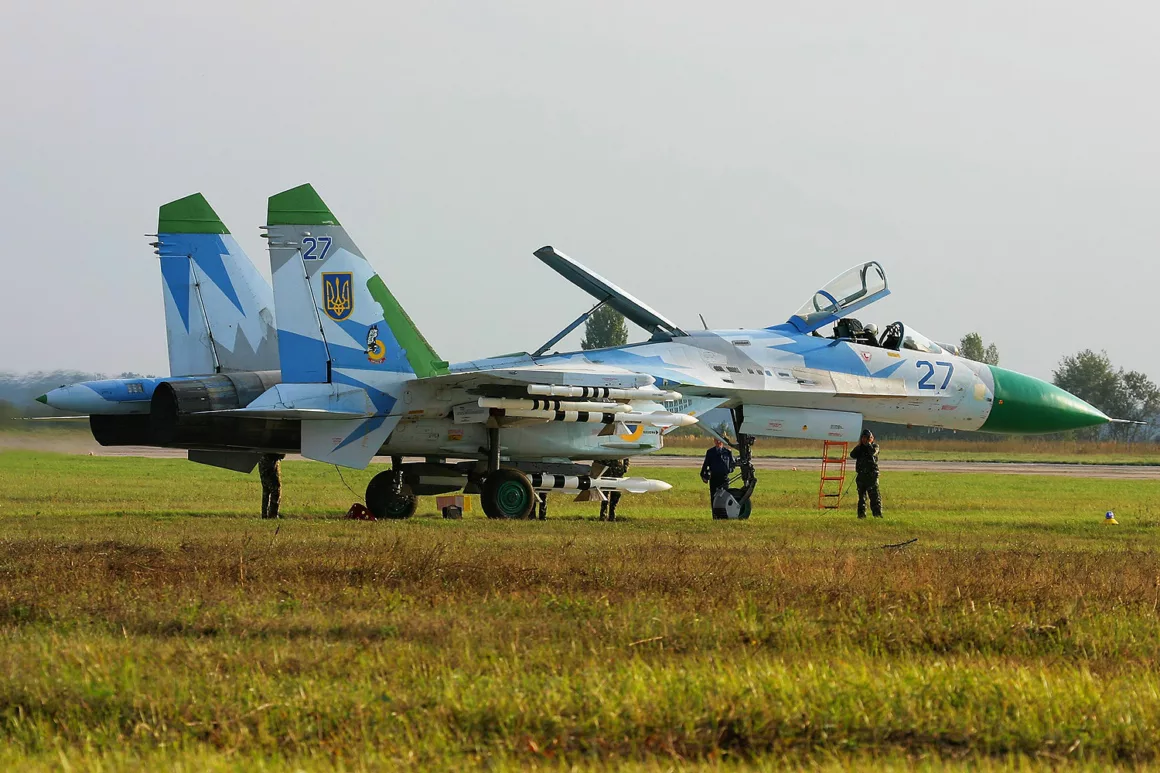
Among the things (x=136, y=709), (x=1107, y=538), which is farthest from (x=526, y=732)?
(x=1107, y=538)

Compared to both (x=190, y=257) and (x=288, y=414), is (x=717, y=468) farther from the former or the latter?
(x=190, y=257)

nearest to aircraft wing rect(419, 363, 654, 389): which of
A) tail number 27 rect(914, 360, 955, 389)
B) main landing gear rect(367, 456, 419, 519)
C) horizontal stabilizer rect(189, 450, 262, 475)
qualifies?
main landing gear rect(367, 456, 419, 519)

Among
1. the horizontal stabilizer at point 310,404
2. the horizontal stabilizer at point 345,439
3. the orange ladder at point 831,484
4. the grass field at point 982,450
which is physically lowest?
the grass field at point 982,450

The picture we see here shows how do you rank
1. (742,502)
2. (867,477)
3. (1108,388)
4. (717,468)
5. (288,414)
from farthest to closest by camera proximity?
(1108,388)
(867,477)
(717,468)
(742,502)
(288,414)

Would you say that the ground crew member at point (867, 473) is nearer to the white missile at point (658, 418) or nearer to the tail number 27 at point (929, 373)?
the tail number 27 at point (929, 373)

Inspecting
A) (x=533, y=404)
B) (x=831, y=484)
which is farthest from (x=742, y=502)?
(x=831, y=484)

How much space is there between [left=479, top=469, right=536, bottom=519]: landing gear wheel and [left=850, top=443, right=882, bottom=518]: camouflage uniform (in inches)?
216

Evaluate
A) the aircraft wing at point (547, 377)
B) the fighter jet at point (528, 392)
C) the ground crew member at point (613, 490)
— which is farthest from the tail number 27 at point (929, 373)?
the aircraft wing at point (547, 377)

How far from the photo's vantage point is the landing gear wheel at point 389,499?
19.8 metres

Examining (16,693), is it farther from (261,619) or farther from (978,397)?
(978,397)

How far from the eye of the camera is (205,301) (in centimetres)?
1975

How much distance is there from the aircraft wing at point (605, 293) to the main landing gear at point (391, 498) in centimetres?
385

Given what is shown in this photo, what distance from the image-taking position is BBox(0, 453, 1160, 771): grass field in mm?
5406

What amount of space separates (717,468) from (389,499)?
200 inches
